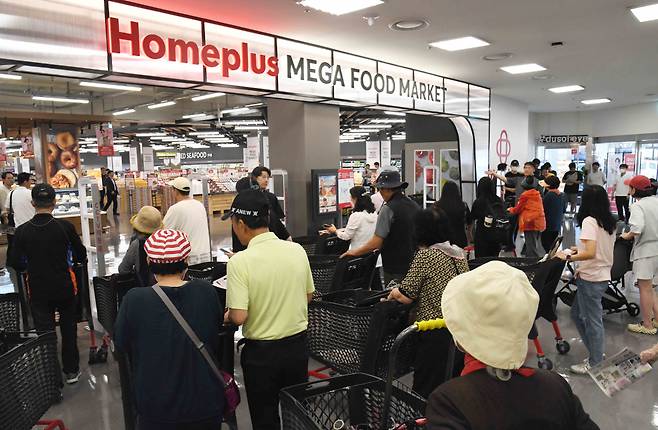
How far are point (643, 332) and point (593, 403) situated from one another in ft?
6.35

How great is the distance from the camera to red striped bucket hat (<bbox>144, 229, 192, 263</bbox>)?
2.11 metres

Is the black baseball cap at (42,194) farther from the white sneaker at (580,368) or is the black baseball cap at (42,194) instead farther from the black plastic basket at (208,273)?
the white sneaker at (580,368)

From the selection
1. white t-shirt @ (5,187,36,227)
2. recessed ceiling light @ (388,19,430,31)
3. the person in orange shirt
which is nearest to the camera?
recessed ceiling light @ (388,19,430,31)

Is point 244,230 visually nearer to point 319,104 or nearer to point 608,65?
point 319,104

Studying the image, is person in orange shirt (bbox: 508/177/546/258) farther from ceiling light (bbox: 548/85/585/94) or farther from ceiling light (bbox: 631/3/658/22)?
ceiling light (bbox: 548/85/585/94)

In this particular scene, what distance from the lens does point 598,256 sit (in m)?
4.05

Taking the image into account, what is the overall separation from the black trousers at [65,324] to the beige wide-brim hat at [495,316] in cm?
383

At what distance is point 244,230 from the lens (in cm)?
243

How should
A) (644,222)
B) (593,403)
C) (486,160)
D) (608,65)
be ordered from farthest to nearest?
(486,160) < (608,65) < (644,222) < (593,403)

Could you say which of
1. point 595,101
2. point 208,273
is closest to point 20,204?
point 208,273

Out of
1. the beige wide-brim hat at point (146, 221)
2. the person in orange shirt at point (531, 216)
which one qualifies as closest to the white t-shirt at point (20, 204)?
the beige wide-brim hat at point (146, 221)

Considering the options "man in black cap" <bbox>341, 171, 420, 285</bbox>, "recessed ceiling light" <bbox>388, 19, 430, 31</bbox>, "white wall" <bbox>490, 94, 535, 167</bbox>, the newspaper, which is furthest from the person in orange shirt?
the newspaper

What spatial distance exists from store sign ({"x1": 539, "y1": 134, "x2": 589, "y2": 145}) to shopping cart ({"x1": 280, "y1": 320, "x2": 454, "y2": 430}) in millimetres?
18267

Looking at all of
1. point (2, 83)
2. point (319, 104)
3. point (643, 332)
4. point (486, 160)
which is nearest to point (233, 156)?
point (2, 83)
